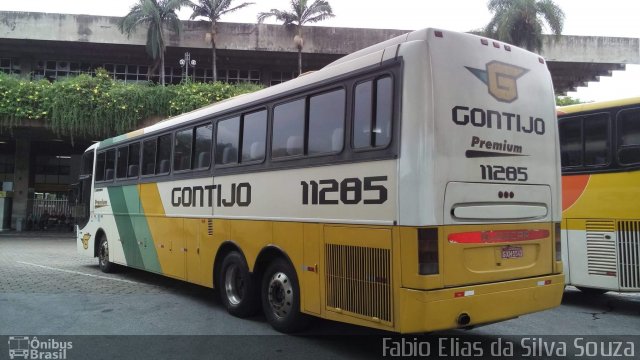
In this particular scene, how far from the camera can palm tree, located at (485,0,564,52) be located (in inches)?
1002

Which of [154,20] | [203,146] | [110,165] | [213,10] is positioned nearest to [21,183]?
[154,20]

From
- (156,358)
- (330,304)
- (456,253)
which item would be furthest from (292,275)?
(456,253)

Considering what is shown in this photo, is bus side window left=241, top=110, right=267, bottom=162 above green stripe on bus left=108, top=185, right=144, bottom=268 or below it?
above

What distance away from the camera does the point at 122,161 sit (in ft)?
35.0

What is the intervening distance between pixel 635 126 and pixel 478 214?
4314 millimetres

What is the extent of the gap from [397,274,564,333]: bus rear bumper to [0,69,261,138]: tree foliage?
62.9 feet

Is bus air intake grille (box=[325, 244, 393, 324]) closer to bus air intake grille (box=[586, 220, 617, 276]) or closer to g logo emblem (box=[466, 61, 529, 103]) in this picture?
g logo emblem (box=[466, 61, 529, 103])

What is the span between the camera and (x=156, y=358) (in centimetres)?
532

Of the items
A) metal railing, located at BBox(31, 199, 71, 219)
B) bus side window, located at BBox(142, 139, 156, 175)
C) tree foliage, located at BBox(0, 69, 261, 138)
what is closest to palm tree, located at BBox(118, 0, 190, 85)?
tree foliage, located at BBox(0, 69, 261, 138)

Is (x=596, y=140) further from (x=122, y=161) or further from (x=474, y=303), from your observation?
(x=122, y=161)

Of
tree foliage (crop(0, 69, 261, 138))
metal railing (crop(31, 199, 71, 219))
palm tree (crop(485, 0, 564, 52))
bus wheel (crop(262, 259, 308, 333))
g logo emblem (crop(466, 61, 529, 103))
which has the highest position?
palm tree (crop(485, 0, 564, 52))

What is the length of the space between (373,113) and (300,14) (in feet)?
81.7

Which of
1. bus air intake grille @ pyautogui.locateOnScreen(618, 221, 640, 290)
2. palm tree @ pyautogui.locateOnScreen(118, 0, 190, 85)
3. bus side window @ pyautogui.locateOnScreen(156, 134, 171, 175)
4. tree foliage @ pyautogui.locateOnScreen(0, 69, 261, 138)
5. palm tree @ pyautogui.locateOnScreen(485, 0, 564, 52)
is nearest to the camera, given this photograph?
bus air intake grille @ pyautogui.locateOnScreen(618, 221, 640, 290)

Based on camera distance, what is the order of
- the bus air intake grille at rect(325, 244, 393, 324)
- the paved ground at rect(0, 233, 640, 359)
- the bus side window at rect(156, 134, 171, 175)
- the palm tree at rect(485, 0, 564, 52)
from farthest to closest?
1. the palm tree at rect(485, 0, 564, 52)
2. the bus side window at rect(156, 134, 171, 175)
3. the paved ground at rect(0, 233, 640, 359)
4. the bus air intake grille at rect(325, 244, 393, 324)
